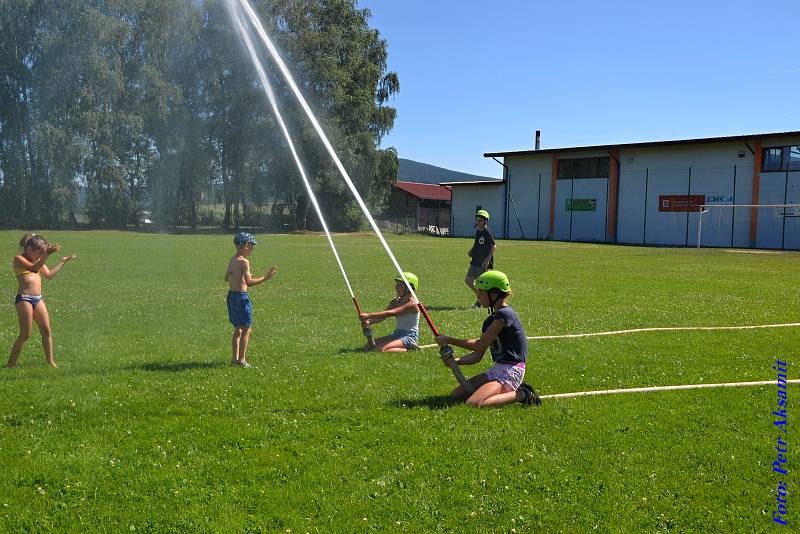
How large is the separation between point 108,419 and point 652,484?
5.75 meters

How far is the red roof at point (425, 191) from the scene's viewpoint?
91188 mm

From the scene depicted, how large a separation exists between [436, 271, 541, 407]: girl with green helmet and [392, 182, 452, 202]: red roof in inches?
3192

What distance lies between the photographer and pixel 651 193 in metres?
61.6

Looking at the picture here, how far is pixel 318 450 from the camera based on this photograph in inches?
267

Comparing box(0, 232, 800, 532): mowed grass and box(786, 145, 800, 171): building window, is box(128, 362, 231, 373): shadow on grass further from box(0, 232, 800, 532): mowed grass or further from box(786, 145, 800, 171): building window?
box(786, 145, 800, 171): building window

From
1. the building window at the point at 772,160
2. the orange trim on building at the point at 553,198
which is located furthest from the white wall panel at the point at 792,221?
the orange trim on building at the point at 553,198

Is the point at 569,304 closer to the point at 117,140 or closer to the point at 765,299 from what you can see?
the point at 765,299

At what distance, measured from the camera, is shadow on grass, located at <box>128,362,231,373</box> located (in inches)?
400

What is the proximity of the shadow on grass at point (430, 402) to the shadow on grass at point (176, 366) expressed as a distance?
3.34m

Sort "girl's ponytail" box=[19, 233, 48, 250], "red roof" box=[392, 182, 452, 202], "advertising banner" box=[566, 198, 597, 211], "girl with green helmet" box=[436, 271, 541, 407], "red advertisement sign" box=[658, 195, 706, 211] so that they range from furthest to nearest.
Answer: "red roof" box=[392, 182, 452, 202], "advertising banner" box=[566, 198, 597, 211], "red advertisement sign" box=[658, 195, 706, 211], "girl's ponytail" box=[19, 233, 48, 250], "girl with green helmet" box=[436, 271, 541, 407]

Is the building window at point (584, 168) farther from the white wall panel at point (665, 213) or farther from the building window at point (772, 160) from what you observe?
the building window at point (772, 160)

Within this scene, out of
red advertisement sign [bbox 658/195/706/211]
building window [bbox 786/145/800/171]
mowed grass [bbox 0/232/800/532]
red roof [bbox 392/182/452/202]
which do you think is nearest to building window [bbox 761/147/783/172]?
building window [bbox 786/145/800/171]

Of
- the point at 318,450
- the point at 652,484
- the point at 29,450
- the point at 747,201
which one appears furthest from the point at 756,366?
the point at 747,201

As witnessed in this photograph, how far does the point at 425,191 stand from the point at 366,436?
89.0 m
